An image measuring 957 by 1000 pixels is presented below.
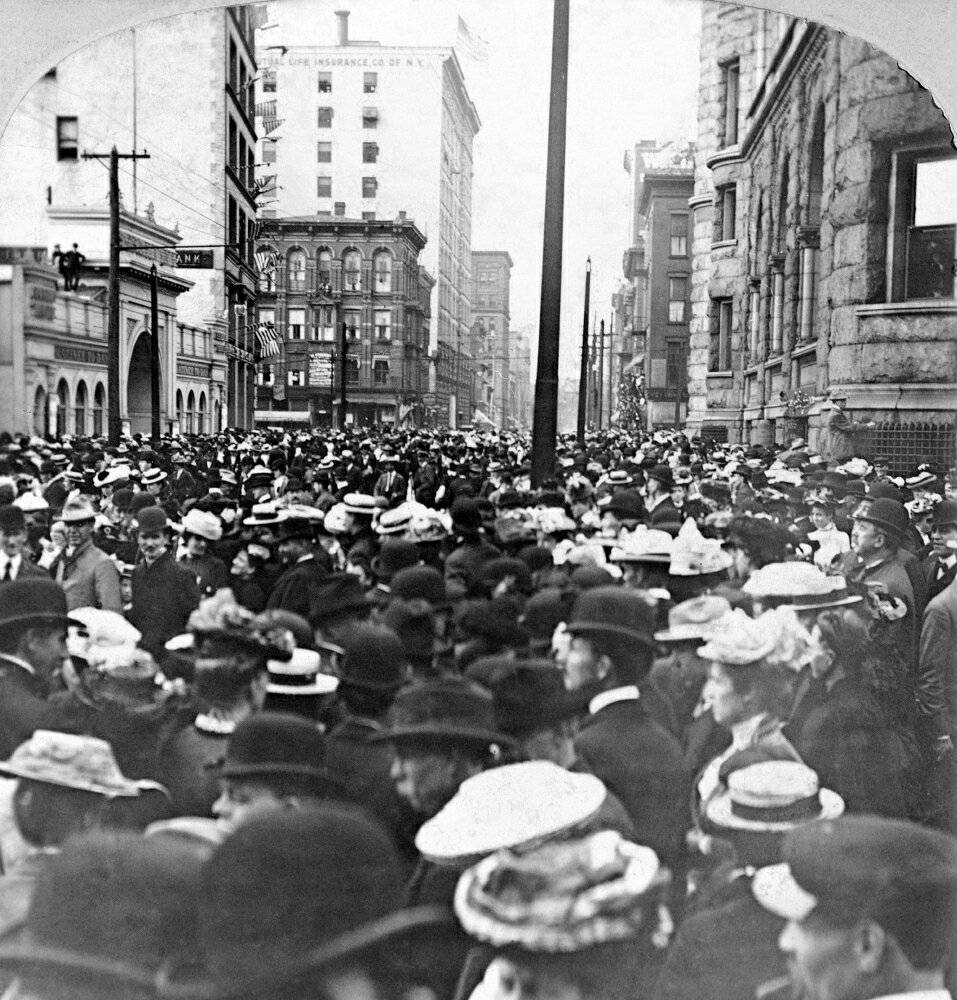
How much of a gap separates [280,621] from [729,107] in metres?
1.94

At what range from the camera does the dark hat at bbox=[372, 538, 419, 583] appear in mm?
3084

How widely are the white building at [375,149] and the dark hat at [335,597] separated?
38.3 inches

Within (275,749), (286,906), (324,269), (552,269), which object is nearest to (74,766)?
(275,749)

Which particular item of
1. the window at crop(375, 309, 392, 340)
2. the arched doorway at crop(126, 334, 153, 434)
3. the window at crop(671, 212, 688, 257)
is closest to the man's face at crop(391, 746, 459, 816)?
the window at crop(375, 309, 392, 340)

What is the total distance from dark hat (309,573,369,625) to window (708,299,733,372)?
1.41 metres

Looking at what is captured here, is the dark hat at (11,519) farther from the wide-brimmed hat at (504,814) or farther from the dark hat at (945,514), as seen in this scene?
the dark hat at (945,514)

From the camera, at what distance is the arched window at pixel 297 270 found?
360cm

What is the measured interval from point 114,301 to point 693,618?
1.83 m

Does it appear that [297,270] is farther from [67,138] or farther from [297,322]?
[67,138]

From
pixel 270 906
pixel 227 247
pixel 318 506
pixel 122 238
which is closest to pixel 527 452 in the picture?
pixel 318 506

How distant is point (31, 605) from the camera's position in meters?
3.01

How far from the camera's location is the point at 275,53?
11.4 ft

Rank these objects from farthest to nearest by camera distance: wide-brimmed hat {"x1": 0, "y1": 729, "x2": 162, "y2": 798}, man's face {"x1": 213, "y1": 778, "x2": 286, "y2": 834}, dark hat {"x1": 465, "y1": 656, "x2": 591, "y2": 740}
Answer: dark hat {"x1": 465, "y1": 656, "x2": 591, "y2": 740}
wide-brimmed hat {"x1": 0, "y1": 729, "x2": 162, "y2": 798}
man's face {"x1": 213, "y1": 778, "x2": 286, "y2": 834}

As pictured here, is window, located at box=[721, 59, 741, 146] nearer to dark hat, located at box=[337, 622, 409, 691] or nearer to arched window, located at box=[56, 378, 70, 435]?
dark hat, located at box=[337, 622, 409, 691]
